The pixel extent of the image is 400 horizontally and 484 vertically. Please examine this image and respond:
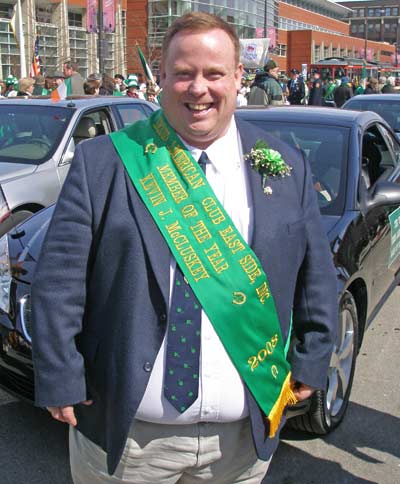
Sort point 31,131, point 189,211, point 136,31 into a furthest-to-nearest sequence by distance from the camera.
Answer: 1. point 136,31
2. point 31,131
3. point 189,211

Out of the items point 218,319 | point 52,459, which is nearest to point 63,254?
point 218,319

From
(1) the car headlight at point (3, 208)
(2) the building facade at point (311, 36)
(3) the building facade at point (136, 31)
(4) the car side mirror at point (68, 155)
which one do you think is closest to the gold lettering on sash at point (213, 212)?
(1) the car headlight at point (3, 208)

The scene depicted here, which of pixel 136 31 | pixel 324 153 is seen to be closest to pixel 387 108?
pixel 324 153

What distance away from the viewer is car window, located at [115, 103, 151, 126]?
713 cm

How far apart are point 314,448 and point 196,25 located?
2.39 meters

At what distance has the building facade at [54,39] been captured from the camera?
32.2 metres

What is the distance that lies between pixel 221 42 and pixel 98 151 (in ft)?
1.43

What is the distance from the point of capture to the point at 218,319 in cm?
A: 172

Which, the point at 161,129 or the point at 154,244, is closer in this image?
the point at 154,244

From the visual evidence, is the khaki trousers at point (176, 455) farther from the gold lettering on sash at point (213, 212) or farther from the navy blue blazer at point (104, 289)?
the gold lettering on sash at point (213, 212)

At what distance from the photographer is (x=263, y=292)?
179 centimetres

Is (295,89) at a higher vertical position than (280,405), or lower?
higher

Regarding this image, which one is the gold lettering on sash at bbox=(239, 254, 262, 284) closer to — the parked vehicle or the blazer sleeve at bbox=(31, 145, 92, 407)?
the blazer sleeve at bbox=(31, 145, 92, 407)

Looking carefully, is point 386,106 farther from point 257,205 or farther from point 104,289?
point 104,289
